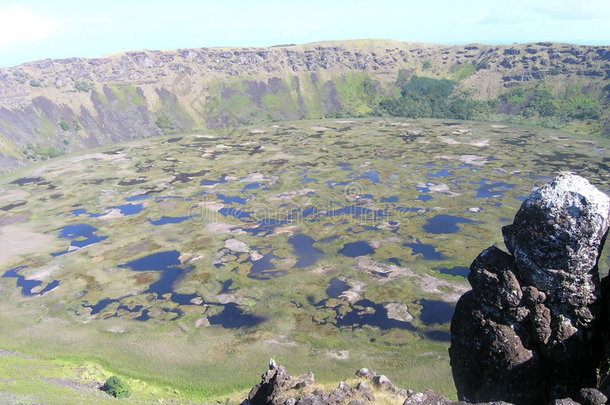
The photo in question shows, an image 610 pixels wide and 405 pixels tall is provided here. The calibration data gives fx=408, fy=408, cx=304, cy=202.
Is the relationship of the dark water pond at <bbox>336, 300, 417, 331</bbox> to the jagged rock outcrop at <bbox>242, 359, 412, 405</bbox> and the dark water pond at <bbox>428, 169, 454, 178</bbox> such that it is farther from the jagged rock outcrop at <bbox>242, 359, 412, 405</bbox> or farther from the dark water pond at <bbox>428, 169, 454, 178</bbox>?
the dark water pond at <bbox>428, 169, 454, 178</bbox>

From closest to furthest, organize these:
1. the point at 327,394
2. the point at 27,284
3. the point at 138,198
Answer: the point at 327,394 → the point at 27,284 → the point at 138,198

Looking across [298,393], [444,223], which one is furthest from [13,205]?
[298,393]

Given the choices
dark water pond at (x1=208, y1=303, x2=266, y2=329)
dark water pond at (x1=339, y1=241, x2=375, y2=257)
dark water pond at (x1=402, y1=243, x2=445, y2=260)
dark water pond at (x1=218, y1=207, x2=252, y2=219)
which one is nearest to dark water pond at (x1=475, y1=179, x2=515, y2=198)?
dark water pond at (x1=402, y1=243, x2=445, y2=260)

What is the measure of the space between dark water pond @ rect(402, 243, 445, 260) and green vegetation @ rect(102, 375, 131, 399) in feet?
219

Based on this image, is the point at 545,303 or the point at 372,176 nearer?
the point at 545,303

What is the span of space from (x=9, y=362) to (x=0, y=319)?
22.3m

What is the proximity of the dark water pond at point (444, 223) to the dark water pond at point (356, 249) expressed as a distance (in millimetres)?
19568

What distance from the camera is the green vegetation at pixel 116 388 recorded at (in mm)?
56031

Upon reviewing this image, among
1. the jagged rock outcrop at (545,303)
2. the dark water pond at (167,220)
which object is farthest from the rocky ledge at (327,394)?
the dark water pond at (167,220)

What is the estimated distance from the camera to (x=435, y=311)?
2985 inches

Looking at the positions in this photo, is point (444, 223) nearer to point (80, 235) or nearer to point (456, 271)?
point (456, 271)

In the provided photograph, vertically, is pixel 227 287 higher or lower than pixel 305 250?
lower

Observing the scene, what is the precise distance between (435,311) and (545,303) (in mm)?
48957

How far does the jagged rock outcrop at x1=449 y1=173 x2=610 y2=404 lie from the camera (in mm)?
27906
